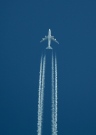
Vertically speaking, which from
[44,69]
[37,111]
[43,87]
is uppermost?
[44,69]

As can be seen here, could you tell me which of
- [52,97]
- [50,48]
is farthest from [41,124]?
[50,48]

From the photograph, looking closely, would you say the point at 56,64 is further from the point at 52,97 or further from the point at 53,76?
the point at 52,97

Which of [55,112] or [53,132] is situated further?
[55,112]

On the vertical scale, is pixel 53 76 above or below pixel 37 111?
above

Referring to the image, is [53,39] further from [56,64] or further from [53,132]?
[53,132]

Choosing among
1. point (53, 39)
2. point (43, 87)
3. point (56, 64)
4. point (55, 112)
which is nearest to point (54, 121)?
point (55, 112)

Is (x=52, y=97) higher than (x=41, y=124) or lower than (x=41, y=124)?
higher

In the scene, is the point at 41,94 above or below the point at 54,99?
above

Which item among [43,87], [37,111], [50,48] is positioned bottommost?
[37,111]

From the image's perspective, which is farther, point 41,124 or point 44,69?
point 44,69
